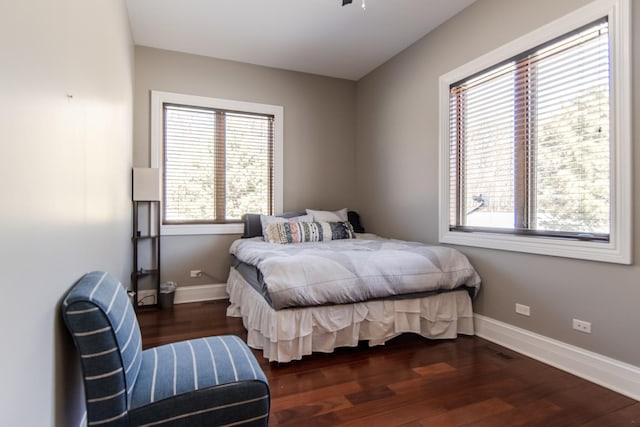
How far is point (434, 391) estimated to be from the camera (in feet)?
6.39

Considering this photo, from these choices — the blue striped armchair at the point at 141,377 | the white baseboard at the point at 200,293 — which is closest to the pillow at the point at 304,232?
the white baseboard at the point at 200,293

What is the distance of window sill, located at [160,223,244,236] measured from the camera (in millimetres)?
3773

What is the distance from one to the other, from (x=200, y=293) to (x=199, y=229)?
2.40 ft

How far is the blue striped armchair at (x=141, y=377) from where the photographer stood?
1065 mm

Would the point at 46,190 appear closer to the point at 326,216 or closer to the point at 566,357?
the point at 566,357

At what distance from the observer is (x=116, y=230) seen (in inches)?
97.0

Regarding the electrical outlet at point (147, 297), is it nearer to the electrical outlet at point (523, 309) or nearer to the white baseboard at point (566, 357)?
the white baseboard at point (566, 357)

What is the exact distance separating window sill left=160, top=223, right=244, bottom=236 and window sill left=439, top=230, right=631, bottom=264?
93.0 inches

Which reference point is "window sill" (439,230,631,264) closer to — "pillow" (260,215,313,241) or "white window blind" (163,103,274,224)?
"pillow" (260,215,313,241)

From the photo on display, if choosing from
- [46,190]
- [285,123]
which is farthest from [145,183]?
[46,190]

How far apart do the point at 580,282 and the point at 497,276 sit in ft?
1.99

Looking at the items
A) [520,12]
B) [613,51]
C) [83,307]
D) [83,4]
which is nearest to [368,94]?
[520,12]

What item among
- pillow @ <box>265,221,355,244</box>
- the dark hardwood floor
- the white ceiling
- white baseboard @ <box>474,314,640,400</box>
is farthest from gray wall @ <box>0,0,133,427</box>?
white baseboard @ <box>474,314,640,400</box>

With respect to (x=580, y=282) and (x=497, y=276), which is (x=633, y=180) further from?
(x=497, y=276)
